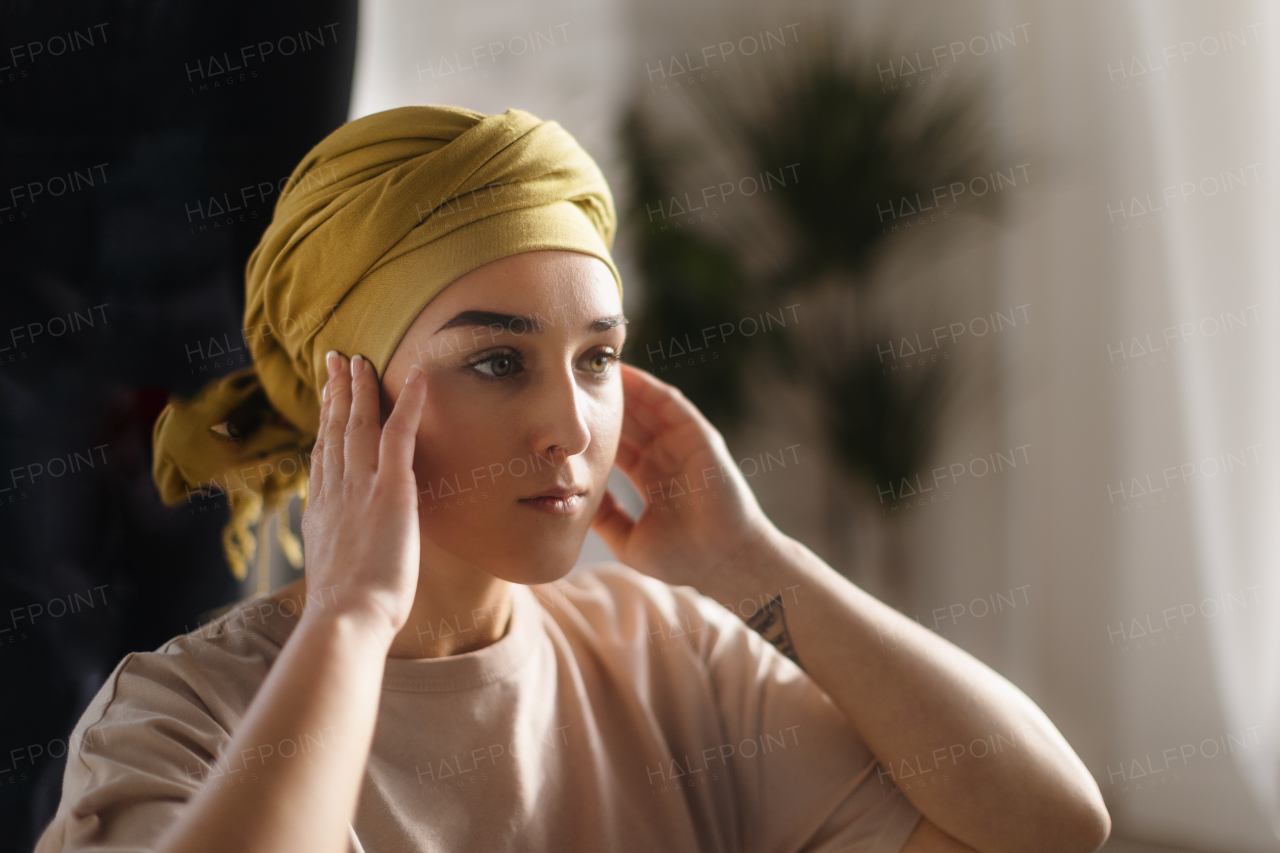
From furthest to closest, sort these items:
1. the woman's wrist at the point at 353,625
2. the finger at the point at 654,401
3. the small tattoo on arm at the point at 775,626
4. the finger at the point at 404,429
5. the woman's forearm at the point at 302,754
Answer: the finger at the point at 654,401 < the small tattoo on arm at the point at 775,626 < the finger at the point at 404,429 < the woman's wrist at the point at 353,625 < the woman's forearm at the point at 302,754

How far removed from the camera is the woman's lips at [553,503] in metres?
1.10

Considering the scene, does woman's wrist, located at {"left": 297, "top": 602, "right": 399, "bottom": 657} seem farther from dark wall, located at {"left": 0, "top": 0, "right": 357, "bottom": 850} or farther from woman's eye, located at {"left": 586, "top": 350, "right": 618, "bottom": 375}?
dark wall, located at {"left": 0, "top": 0, "right": 357, "bottom": 850}

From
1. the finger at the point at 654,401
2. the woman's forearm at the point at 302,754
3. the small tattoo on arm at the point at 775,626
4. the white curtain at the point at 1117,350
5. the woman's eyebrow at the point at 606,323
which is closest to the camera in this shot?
the woman's forearm at the point at 302,754

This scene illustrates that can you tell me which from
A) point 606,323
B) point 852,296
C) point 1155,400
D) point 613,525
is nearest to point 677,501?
point 613,525

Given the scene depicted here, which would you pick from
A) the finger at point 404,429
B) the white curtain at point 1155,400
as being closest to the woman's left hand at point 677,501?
the finger at point 404,429

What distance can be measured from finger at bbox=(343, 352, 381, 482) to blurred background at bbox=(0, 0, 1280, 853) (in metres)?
0.42

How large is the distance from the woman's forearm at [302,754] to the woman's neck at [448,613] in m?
0.24

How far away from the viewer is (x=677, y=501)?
1340 millimetres

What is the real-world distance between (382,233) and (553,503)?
1.28ft

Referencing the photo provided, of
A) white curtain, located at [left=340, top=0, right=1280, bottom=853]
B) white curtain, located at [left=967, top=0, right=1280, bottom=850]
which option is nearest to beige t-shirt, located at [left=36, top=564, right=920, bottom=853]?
white curtain, located at [left=340, top=0, right=1280, bottom=853]

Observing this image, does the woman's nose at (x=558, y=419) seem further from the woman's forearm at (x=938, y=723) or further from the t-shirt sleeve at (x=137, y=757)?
the t-shirt sleeve at (x=137, y=757)

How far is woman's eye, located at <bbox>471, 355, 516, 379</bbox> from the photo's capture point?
1.07 m

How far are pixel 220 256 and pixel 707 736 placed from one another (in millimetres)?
1058

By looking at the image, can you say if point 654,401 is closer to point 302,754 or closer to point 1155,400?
point 302,754
